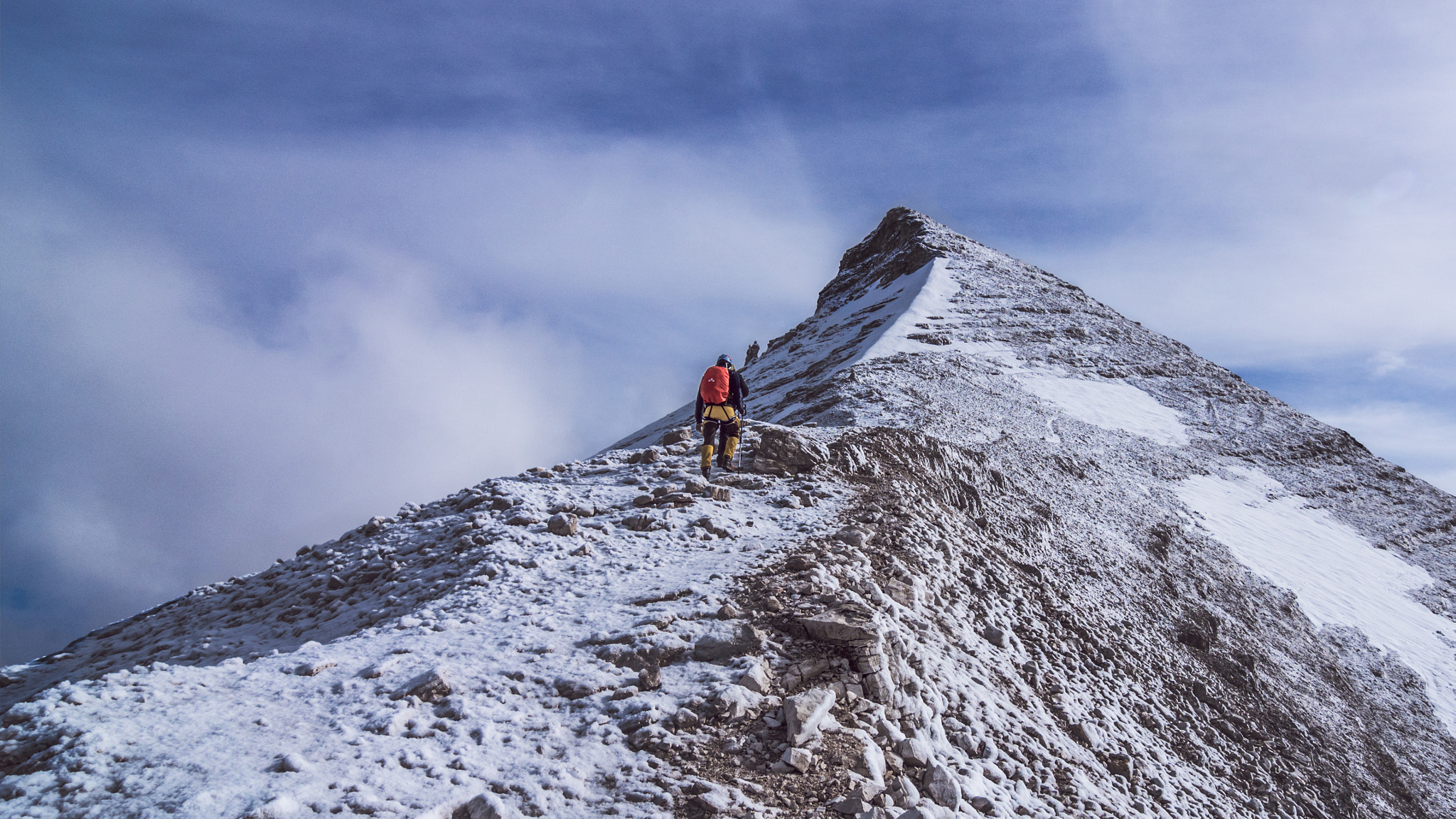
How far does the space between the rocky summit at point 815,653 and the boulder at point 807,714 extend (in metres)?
0.03

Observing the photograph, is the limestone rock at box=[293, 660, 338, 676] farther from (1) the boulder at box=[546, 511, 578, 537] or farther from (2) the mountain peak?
(2) the mountain peak

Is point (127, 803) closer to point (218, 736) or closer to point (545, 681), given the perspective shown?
point (218, 736)

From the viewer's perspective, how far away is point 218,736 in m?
5.53

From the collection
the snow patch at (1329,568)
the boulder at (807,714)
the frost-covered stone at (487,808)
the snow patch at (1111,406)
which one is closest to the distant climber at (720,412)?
the boulder at (807,714)

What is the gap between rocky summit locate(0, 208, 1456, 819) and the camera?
5.42 metres

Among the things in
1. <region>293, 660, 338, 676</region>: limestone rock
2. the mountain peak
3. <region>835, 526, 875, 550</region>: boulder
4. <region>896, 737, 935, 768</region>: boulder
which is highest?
the mountain peak

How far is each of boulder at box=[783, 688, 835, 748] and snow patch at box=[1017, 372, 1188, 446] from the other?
1763 centimetres

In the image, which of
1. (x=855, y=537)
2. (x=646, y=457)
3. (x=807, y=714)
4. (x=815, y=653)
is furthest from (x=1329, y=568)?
(x=807, y=714)

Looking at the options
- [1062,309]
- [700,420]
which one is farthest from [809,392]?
[1062,309]

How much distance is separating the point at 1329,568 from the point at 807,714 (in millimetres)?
18376

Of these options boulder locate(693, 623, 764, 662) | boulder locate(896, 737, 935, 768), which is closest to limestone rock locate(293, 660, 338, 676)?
boulder locate(693, 623, 764, 662)

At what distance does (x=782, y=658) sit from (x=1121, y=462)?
15.7 meters

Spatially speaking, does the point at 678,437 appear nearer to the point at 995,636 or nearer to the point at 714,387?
the point at 714,387

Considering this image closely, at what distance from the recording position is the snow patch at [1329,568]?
15539mm
